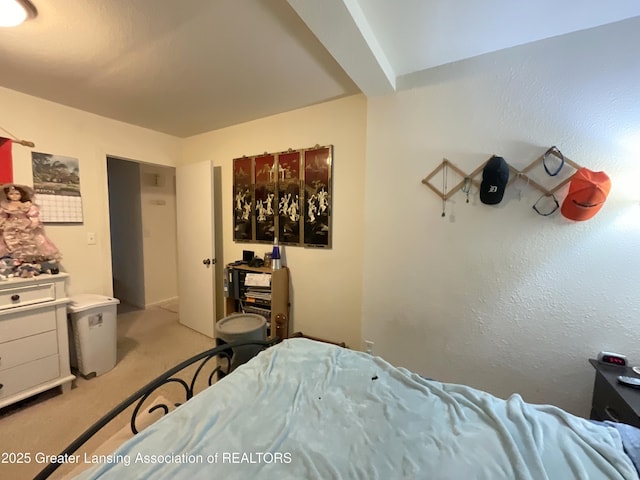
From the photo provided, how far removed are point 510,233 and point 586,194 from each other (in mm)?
382

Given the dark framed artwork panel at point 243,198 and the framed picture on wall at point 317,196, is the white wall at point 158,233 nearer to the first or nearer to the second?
the dark framed artwork panel at point 243,198

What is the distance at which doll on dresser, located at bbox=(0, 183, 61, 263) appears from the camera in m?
2.04

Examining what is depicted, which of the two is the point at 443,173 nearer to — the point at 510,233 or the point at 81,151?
the point at 510,233

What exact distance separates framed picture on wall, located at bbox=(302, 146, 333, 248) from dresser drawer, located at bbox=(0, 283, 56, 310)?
2.07 m

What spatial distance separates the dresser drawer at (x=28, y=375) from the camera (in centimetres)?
186

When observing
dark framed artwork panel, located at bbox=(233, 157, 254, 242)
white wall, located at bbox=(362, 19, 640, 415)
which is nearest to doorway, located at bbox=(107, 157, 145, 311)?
dark framed artwork panel, located at bbox=(233, 157, 254, 242)

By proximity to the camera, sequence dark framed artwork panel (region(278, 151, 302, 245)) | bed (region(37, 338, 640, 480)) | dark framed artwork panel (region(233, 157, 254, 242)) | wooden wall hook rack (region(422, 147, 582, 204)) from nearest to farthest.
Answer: bed (region(37, 338, 640, 480))
wooden wall hook rack (region(422, 147, 582, 204))
dark framed artwork panel (region(278, 151, 302, 245))
dark framed artwork panel (region(233, 157, 254, 242))

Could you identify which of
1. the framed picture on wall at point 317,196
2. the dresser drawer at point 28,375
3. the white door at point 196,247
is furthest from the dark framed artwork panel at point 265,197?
the dresser drawer at point 28,375

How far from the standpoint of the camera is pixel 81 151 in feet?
8.56

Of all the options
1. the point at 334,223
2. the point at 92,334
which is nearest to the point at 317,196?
the point at 334,223

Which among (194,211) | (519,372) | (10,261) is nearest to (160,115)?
(194,211)

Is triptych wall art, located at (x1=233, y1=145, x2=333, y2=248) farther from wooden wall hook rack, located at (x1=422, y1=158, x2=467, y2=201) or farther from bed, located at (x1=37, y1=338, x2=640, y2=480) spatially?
bed, located at (x1=37, y1=338, x2=640, y2=480)

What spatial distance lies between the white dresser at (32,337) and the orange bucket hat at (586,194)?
3.50 meters

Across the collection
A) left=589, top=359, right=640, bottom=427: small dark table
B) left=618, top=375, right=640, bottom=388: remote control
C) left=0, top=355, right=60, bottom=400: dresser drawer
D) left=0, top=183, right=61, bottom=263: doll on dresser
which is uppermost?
left=0, top=183, right=61, bottom=263: doll on dresser
